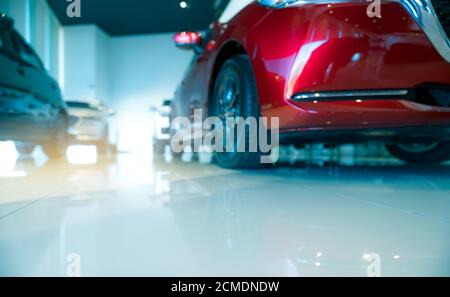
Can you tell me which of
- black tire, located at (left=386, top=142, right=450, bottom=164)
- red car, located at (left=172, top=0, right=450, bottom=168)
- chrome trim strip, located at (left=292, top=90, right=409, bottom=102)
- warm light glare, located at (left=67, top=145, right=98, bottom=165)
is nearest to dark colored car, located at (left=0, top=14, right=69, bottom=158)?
warm light glare, located at (left=67, top=145, right=98, bottom=165)

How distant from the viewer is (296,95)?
1276mm

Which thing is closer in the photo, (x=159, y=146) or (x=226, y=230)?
(x=226, y=230)

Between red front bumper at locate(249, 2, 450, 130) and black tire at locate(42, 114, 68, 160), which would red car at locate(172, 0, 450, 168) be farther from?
black tire at locate(42, 114, 68, 160)

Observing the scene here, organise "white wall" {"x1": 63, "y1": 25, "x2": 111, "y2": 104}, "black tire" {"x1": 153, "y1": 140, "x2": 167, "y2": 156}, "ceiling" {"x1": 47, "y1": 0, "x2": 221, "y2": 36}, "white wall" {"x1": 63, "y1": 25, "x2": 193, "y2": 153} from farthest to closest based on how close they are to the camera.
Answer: "white wall" {"x1": 63, "y1": 25, "x2": 193, "y2": 153}
"white wall" {"x1": 63, "y1": 25, "x2": 111, "y2": 104}
"black tire" {"x1": 153, "y1": 140, "x2": 167, "y2": 156}
"ceiling" {"x1": 47, "y1": 0, "x2": 221, "y2": 36}

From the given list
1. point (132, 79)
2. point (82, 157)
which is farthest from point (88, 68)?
point (82, 157)

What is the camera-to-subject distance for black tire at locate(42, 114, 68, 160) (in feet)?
9.41

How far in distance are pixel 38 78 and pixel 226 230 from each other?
7.29 feet

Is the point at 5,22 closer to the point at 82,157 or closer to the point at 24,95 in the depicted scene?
the point at 24,95

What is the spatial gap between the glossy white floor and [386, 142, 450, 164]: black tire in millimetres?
1002

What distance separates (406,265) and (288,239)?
0.21 m

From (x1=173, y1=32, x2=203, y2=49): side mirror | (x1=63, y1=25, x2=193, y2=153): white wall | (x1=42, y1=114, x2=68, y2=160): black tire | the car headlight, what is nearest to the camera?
the car headlight

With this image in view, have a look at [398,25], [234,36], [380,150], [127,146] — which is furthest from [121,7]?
[127,146]

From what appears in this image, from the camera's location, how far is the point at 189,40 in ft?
6.92
